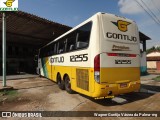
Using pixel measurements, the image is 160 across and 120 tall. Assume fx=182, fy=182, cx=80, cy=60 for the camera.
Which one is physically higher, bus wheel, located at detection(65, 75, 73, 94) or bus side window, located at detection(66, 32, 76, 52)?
bus side window, located at detection(66, 32, 76, 52)

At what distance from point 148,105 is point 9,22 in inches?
541

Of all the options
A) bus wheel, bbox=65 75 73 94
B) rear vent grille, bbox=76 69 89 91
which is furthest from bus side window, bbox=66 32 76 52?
bus wheel, bbox=65 75 73 94

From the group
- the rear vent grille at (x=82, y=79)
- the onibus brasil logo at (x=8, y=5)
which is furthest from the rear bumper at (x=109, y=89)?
the onibus brasil logo at (x=8, y=5)

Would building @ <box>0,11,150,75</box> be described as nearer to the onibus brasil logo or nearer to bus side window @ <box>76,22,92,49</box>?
the onibus brasil logo

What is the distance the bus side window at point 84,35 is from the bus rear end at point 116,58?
629 millimetres

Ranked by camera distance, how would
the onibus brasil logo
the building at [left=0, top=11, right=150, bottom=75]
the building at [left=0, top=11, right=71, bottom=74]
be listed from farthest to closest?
the building at [left=0, top=11, right=71, bottom=74] < the building at [left=0, top=11, right=150, bottom=75] < the onibus brasil logo

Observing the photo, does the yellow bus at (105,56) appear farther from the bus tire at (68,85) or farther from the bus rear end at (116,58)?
the bus tire at (68,85)

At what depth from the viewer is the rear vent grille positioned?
7230 millimetres

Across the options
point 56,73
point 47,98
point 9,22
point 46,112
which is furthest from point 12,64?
point 46,112

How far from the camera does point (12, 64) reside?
29.4 metres

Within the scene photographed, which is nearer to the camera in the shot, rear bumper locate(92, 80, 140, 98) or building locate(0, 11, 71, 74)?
rear bumper locate(92, 80, 140, 98)

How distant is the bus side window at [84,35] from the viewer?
7183 mm

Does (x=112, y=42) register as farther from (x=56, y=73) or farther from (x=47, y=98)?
(x=56, y=73)

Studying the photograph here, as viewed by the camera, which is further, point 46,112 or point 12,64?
point 12,64
